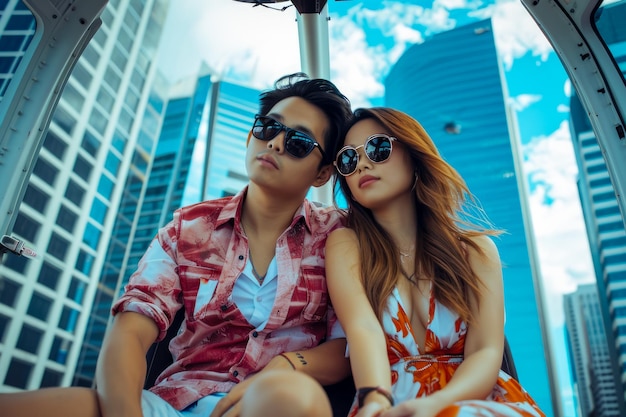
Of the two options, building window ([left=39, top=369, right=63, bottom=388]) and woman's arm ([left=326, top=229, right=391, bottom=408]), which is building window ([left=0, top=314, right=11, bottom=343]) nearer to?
building window ([left=39, top=369, right=63, bottom=388])

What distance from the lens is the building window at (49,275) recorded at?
3622 cm

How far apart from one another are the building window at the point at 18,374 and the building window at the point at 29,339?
106 cm

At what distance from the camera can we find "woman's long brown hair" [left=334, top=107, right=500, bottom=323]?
1327 millimetres

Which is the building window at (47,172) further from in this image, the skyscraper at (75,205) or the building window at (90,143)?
the building window at (90,143)

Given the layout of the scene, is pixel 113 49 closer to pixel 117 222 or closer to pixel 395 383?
pixel 117 222

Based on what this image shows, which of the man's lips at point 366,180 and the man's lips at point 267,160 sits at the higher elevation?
the man's lips at point 267,160

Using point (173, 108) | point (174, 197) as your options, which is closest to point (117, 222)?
point (174, 197)

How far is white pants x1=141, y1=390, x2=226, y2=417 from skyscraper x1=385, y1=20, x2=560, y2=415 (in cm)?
2881

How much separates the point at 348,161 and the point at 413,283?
0.46m

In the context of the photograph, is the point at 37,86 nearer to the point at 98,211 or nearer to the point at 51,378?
the point at 51,378

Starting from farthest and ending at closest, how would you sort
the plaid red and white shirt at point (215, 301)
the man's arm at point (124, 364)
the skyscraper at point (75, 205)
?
the skyscraper at point (75, 205), the plaid red and white shirt at point (215, 301), the man's arm at point (124, 364)

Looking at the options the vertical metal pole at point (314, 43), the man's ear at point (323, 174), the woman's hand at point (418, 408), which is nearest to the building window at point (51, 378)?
the vertical metal pole at point (314, 43)

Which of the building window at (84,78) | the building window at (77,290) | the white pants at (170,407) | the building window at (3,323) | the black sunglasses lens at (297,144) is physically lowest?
the white pants at (170,407)

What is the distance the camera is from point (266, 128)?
1.53 m
